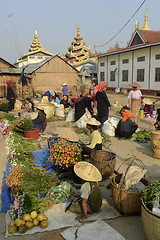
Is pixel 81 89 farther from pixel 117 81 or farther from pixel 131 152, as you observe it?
pixel 131 152

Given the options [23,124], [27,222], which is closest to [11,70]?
[23,124]

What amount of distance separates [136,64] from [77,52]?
76.4 ft

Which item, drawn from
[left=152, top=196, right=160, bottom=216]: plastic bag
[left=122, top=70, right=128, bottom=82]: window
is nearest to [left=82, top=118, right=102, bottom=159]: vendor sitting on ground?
[left=152, top=196, right=160, bottom=216]: plastic bag

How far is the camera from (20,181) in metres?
3.70

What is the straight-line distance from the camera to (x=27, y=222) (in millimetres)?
3121

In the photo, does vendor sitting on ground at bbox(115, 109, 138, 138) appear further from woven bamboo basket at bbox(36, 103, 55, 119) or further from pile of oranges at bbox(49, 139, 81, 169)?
woven bamboo basket at bbox(36, 103, 55, 119)

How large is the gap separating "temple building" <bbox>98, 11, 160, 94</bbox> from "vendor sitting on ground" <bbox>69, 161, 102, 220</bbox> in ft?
62.2

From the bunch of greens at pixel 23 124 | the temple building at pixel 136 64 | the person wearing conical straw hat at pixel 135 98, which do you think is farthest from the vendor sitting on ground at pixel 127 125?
the temple building at pixel 136 64

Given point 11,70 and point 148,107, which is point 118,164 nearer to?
point 148,107

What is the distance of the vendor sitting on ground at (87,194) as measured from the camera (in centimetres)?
334

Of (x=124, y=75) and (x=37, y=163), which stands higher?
(x=124, y=75)

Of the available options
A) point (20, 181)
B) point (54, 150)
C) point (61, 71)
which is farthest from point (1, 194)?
point (61, 71)

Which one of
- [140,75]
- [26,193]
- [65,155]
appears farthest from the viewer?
[140,75]

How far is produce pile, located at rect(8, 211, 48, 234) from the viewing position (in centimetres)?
304
